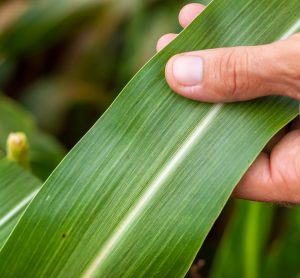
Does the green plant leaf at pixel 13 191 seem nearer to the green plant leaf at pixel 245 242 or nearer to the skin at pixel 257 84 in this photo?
the skin at pixel 257 84

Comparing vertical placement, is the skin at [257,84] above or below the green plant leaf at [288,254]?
above

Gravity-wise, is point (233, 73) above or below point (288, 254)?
above

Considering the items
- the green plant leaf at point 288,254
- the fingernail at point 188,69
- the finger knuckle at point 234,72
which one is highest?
the fingernail at point 188,69

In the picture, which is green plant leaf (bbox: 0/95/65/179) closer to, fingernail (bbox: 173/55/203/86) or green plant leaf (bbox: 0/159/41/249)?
green plant leaf (bbox: 0/159/41/249)

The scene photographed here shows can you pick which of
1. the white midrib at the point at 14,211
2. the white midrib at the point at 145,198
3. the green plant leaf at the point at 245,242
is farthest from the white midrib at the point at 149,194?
the green plant leaf at the point at 245,242

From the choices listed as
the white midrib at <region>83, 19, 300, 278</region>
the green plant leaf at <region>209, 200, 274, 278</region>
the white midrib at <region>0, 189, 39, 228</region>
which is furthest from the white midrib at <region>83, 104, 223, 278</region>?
the green plant leaf at <region>209, 200, 274, 278</region>

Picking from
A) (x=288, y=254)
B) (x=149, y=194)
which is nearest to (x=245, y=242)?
(x=288, y=254)

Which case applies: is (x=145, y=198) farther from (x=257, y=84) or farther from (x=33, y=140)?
(x=33, y=140)
